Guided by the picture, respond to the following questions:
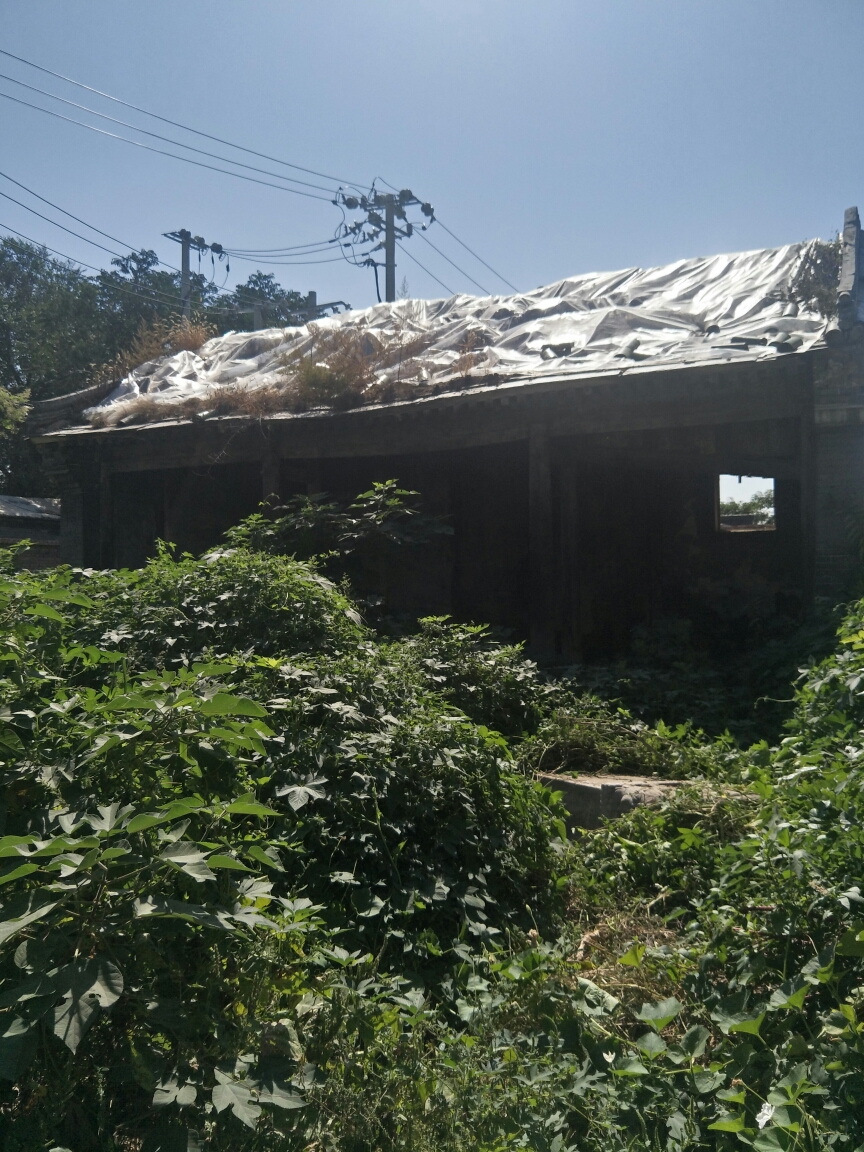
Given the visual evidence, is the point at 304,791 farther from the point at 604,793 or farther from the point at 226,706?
the point at 604,793

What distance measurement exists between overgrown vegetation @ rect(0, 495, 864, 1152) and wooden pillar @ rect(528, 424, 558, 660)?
4.52 meters

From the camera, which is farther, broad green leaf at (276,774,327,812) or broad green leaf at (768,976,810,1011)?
broad green leaf at (276,774,327,812)

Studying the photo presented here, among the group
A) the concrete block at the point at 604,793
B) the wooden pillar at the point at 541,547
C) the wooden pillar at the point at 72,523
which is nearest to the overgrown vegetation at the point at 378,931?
the concrete block at the point at 604,793

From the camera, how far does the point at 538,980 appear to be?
2963 millimetres

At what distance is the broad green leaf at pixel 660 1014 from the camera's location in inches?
96.5

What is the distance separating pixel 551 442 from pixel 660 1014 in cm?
760

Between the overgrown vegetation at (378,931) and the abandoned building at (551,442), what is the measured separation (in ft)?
12.5

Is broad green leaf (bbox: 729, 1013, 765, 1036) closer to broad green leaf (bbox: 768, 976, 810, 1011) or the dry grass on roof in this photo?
broad green leaf (bbox: 768, 976, 810, 1011)

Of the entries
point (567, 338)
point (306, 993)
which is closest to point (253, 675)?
point (306, 993)

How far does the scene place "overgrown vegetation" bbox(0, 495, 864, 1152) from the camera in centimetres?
208

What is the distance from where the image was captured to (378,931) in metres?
3.20

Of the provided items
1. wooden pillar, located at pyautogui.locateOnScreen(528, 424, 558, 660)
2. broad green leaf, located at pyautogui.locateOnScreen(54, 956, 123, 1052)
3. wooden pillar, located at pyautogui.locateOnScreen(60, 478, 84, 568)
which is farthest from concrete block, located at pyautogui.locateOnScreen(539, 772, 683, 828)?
wooden pillar, located at pyautogui.locateOnScreen(60, 478, 84, 568)

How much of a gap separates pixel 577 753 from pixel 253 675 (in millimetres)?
2528

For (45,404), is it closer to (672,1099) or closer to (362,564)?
(362,564)
